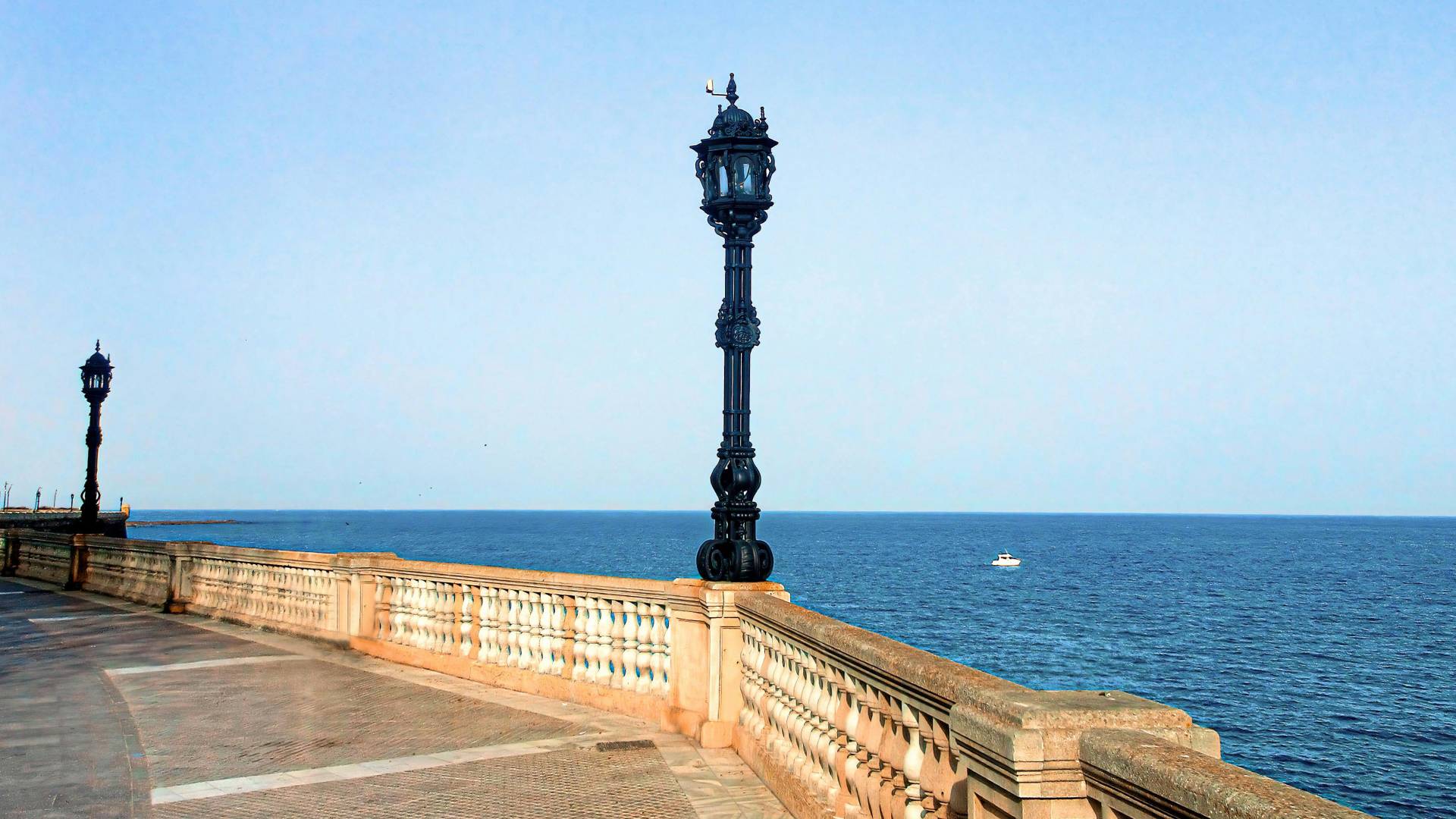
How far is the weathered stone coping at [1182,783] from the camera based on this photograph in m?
2.70

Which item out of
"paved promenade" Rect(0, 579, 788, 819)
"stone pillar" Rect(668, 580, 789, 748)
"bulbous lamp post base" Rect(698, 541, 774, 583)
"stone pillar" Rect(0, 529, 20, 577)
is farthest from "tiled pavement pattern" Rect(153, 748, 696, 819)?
"stone pillar" Rect(0, 529, 20, 577)

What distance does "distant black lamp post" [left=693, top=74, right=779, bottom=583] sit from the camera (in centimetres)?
981

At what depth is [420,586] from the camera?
13578 mm

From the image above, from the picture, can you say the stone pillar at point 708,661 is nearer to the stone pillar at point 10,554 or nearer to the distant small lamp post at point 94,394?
the distant small lamp post at point 94,394

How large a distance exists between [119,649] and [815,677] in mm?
11959

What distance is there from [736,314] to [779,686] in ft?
12.1

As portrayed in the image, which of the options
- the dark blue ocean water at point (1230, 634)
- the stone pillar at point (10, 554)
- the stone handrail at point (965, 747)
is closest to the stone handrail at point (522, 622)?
the stone handrail at point (965, 747)

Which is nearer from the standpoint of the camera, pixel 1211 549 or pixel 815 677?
pixel 815 677

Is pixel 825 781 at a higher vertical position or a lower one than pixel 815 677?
lower

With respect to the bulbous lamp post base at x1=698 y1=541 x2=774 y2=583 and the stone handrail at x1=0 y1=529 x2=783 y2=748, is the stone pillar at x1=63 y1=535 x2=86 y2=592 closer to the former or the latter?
the stone handrail at x1=0 y1=529 x2=783 y2=748

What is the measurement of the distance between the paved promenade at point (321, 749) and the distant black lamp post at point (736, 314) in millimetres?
1634

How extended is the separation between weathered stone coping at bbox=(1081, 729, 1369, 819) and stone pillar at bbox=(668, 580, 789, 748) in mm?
5826

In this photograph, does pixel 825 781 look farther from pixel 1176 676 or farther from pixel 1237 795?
pixel 1176 676

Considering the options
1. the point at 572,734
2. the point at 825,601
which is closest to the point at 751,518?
the point at 572,734
